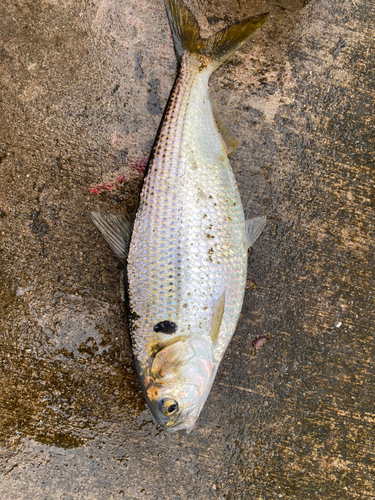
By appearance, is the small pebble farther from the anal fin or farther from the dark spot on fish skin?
the anal fin

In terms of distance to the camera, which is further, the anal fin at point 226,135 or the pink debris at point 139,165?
the pink debris at point 139,165

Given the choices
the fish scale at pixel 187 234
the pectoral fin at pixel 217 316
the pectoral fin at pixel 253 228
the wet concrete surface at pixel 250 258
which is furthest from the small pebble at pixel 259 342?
the pectoral fin at pixel 253 228

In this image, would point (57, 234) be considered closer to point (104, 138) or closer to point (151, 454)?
point (104, 138)

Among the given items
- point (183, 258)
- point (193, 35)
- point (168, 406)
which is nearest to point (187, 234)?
point (183, 258)

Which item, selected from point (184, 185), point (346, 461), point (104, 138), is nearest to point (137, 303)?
point (184, 185)

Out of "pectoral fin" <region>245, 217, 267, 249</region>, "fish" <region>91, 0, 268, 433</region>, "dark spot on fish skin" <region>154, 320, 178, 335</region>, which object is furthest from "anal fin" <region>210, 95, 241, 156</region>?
"dark spot on fish skin" <region>154, 320, 178, 335</region>

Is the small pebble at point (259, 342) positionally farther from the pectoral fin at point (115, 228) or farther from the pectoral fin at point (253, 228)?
the pectoral fin at point (115, 228)
